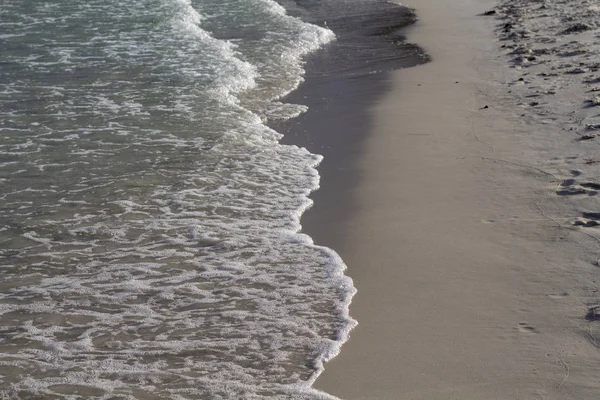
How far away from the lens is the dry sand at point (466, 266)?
4172 mm

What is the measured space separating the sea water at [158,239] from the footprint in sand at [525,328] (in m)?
1.05

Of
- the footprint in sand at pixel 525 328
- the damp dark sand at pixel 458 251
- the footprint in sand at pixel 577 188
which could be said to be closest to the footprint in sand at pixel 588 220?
the damp dark sand at pixel 458 251

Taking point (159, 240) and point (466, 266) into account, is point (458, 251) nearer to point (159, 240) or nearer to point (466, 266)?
point (466, 266)

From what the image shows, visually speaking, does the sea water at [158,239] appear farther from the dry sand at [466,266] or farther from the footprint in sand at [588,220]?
the footprint in sand at [588,220]

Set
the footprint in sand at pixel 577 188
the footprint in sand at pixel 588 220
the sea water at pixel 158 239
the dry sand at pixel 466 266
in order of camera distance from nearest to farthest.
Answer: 1. the dry sand at pixel 466 266
2. the sea water at pixel 158 239
3. the footprint in sand at pixel 588 220
4. the footprint in sand at pixel 577 188

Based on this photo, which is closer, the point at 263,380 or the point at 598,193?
the point at 263,380

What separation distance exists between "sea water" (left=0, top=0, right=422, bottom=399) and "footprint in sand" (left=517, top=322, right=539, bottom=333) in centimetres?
105

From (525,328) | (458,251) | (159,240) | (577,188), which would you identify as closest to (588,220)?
(577,188)

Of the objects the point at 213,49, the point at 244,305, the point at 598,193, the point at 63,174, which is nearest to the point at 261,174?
the point at 63,174

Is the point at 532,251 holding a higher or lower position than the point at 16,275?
higher

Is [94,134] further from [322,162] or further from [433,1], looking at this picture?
[433,1]

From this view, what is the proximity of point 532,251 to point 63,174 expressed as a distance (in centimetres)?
444

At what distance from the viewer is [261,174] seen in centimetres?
742

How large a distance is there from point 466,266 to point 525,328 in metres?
0.85
